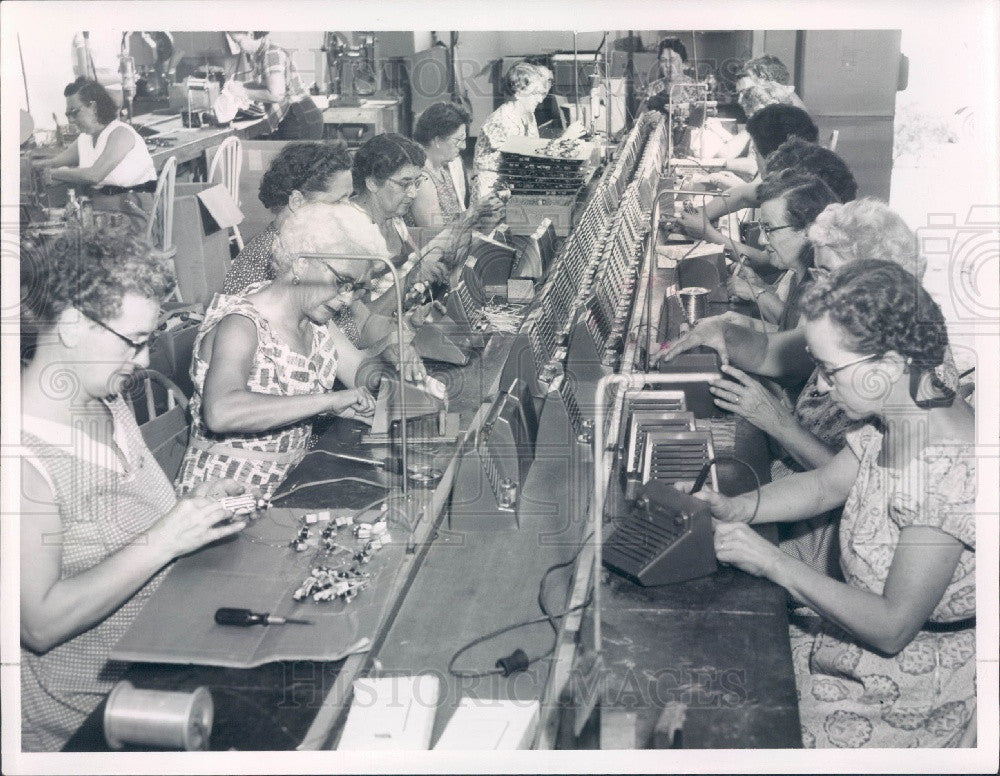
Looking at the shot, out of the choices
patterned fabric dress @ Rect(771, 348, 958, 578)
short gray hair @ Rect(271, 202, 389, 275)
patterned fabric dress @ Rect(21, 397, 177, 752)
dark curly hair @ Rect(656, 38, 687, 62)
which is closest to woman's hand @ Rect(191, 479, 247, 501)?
patterned fabric dress @ Rect(21, 397, 177, 752)

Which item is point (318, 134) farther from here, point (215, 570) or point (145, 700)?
point (145, 700)

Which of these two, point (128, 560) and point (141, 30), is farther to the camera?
point (141, 30)

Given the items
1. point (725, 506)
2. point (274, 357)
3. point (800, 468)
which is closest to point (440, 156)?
point (274, 357)

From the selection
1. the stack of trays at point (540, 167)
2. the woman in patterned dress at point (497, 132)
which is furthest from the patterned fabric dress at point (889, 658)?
the stack of trays at point (540, 167)

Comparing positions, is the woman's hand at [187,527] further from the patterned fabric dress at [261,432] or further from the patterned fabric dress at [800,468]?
the patterned fabric dress at [800,468]

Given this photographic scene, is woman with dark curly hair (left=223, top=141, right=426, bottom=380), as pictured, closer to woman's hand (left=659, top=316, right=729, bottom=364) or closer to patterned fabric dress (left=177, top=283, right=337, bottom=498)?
patterned fabric dress (left=177, top=283, right=337, bottom=498)

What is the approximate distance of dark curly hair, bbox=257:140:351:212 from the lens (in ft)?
11.8

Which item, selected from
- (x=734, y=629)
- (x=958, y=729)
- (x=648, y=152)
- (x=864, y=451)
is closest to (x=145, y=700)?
(x=734, y=629)

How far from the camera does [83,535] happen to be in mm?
2086

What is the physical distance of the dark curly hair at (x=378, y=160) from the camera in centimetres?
390

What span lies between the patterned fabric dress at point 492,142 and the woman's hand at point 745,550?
2535 millimetres

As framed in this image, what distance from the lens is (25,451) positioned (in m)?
2.09

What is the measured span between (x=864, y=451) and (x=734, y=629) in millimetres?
551

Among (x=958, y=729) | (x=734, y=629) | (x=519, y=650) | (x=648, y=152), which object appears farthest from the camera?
(x=648, y=152)
